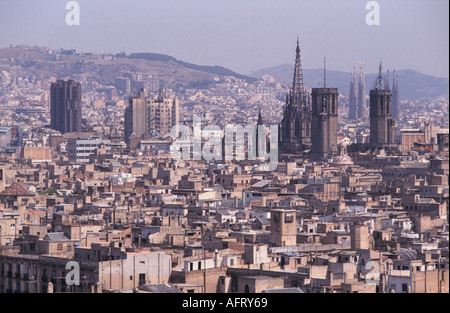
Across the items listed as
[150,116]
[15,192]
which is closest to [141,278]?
[15,192]

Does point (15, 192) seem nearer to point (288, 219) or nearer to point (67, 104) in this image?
point (288, 219)

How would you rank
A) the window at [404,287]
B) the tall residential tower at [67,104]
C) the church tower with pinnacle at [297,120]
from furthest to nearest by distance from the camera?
the tall residential tower at [67,104]
the church tower with pinnacle at [297,120]
the window at [404,287]

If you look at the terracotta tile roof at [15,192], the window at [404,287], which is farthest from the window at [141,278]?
the terracotta tile roof at [15,192]

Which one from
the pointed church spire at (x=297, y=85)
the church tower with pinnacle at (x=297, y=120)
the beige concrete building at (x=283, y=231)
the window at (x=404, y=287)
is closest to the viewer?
the window at (x=404, y=287)

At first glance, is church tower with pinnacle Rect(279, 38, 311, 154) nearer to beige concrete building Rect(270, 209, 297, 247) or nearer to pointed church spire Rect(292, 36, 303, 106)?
pointed church spire Rect(292, 36, 303, 106)

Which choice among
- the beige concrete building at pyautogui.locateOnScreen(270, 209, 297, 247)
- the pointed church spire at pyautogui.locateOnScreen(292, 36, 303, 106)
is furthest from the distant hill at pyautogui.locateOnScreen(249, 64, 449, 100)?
the beige concrete building at pyautogui.locateOnScreen(270, 209, 297, 247)

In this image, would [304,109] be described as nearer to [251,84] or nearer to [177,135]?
[177,135]

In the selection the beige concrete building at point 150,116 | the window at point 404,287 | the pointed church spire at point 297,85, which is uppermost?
the pointed church spire at point 297,85

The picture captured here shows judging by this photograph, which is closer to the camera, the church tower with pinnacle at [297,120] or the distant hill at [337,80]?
the distant hill at [337,80]

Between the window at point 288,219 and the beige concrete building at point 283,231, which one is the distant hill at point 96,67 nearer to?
the window at point 288,219

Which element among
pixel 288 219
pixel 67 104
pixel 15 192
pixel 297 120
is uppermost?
pixel 67 104

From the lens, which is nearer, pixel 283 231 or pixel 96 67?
pixel 283 231

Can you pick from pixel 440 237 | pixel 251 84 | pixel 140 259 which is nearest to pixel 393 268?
pixel 140 259
